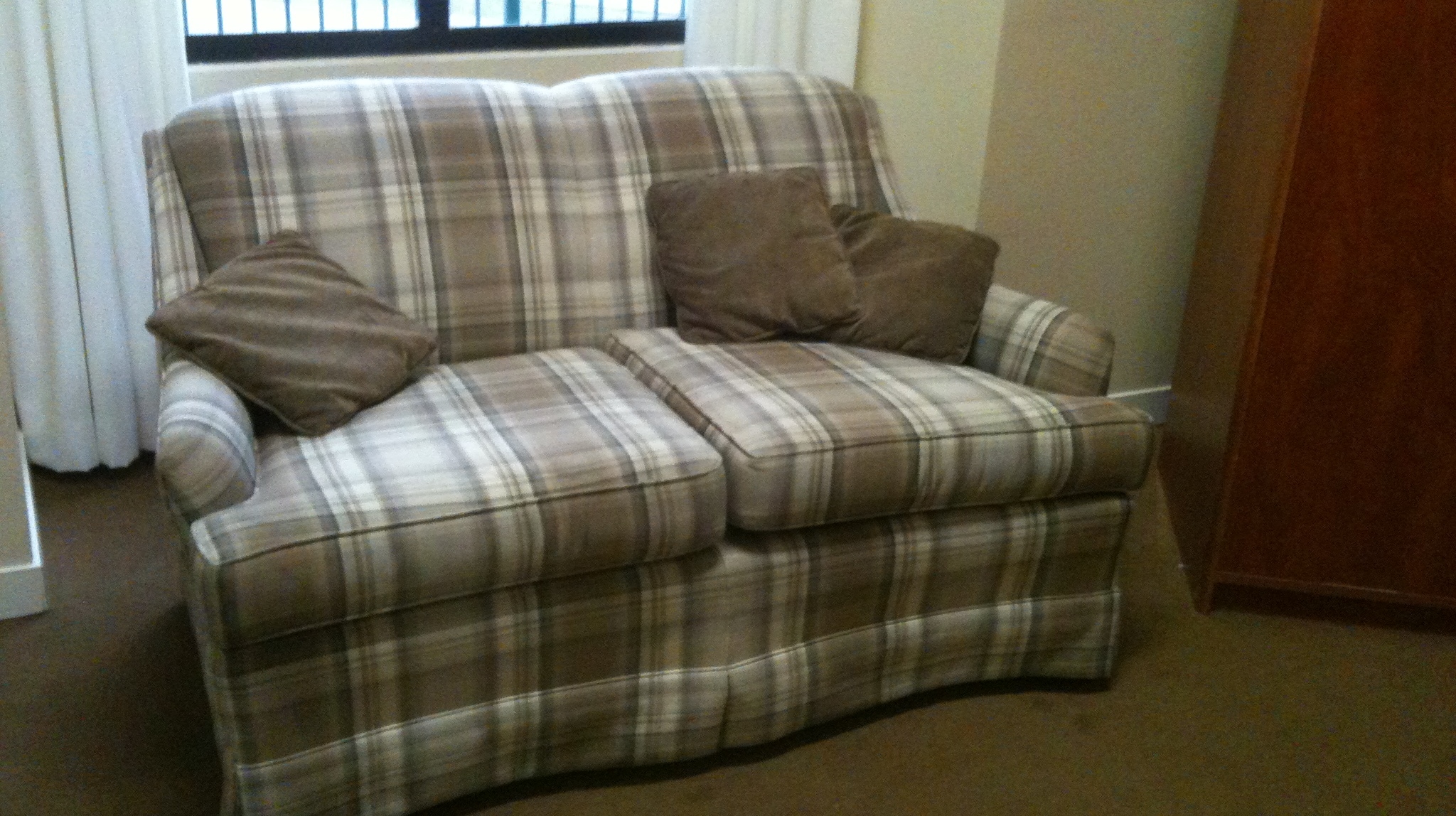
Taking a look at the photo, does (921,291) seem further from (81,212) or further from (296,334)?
(81,212)

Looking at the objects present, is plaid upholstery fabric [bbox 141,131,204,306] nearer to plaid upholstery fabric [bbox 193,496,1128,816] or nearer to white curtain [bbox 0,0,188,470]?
white curtain [bbox 0,0,188,470]

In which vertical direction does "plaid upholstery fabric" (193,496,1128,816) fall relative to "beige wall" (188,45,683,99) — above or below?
below

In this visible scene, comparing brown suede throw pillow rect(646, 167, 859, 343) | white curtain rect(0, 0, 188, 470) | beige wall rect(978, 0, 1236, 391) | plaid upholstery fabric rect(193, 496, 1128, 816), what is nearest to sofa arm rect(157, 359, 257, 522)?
plaid upholstery fabric rect(193, 496, 1128, 816)

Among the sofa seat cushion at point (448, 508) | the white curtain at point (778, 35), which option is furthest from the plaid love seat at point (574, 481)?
the white curtain at point (778, 35)

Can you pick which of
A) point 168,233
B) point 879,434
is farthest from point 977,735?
point 168,233

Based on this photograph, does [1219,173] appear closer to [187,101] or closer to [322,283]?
[322,283]

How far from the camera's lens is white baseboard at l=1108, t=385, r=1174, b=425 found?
332 centimetres

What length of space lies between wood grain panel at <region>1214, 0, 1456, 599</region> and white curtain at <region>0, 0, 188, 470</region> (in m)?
2.00

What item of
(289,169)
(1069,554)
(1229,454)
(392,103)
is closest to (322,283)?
(289,169)

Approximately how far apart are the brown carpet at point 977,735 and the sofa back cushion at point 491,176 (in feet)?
2.02

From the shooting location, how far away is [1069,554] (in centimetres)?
208

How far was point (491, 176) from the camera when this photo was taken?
2.25m

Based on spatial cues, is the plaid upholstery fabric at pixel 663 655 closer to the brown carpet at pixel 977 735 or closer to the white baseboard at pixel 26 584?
the brown carpet at pixel 977 735

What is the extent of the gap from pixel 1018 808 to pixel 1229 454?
848 millimetres
